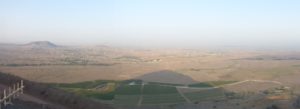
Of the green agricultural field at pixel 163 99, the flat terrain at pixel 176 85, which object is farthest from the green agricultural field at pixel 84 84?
the green agricultural field at pixel 163 99

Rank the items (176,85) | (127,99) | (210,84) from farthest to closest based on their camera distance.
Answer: (210,84) → (176,85) → (127,99)

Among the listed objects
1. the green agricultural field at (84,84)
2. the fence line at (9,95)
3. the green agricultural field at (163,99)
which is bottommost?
the green agricultural field at (163,99)

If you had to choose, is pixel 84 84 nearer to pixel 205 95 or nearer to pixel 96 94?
pixel 96 94

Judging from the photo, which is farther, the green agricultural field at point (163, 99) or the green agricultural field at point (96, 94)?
the green agricultural field at point (96, 94)

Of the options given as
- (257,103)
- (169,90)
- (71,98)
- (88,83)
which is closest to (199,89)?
(169,90)

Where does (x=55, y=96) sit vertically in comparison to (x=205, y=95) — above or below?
above

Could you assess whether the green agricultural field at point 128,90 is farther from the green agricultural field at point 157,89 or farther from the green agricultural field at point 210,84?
the green agricultural field at point 210,84

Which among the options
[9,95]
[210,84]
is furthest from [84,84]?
[9,95]

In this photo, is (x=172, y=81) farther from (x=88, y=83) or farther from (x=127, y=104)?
(x=127, y=104)
